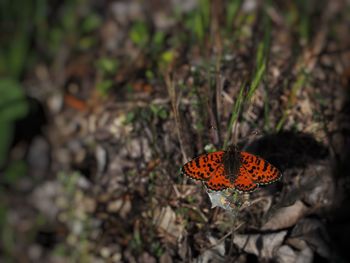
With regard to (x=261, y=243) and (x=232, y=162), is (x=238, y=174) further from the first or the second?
(x=261, y=243)

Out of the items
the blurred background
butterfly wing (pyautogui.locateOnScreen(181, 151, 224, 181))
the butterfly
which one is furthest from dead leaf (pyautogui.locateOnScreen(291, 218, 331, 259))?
butterfly wing (pyautogui.locateOnScreen(181, 151, 224, 181))

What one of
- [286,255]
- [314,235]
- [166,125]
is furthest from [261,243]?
[166,125]

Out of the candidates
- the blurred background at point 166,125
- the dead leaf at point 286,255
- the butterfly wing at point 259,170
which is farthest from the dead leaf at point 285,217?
the butterfly wing at point 259,170

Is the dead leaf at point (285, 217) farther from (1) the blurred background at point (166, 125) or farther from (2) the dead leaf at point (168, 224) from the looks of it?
(2) the dead leaf at point (168, 224)

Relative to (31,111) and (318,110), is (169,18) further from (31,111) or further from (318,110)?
(318,110)

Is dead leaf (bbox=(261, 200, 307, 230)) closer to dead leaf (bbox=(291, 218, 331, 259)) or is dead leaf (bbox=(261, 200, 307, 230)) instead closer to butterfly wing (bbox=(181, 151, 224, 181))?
dead leaf (bbox=(291, 218, 331, 259))

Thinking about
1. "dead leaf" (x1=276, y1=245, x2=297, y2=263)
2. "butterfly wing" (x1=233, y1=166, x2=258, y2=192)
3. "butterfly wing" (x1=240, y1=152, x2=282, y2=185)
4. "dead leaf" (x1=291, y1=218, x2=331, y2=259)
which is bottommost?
"dead leaf" (x1=276, y1=245, x2=297, y2=263)

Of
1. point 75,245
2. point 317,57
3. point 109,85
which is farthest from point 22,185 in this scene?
point 317,57
